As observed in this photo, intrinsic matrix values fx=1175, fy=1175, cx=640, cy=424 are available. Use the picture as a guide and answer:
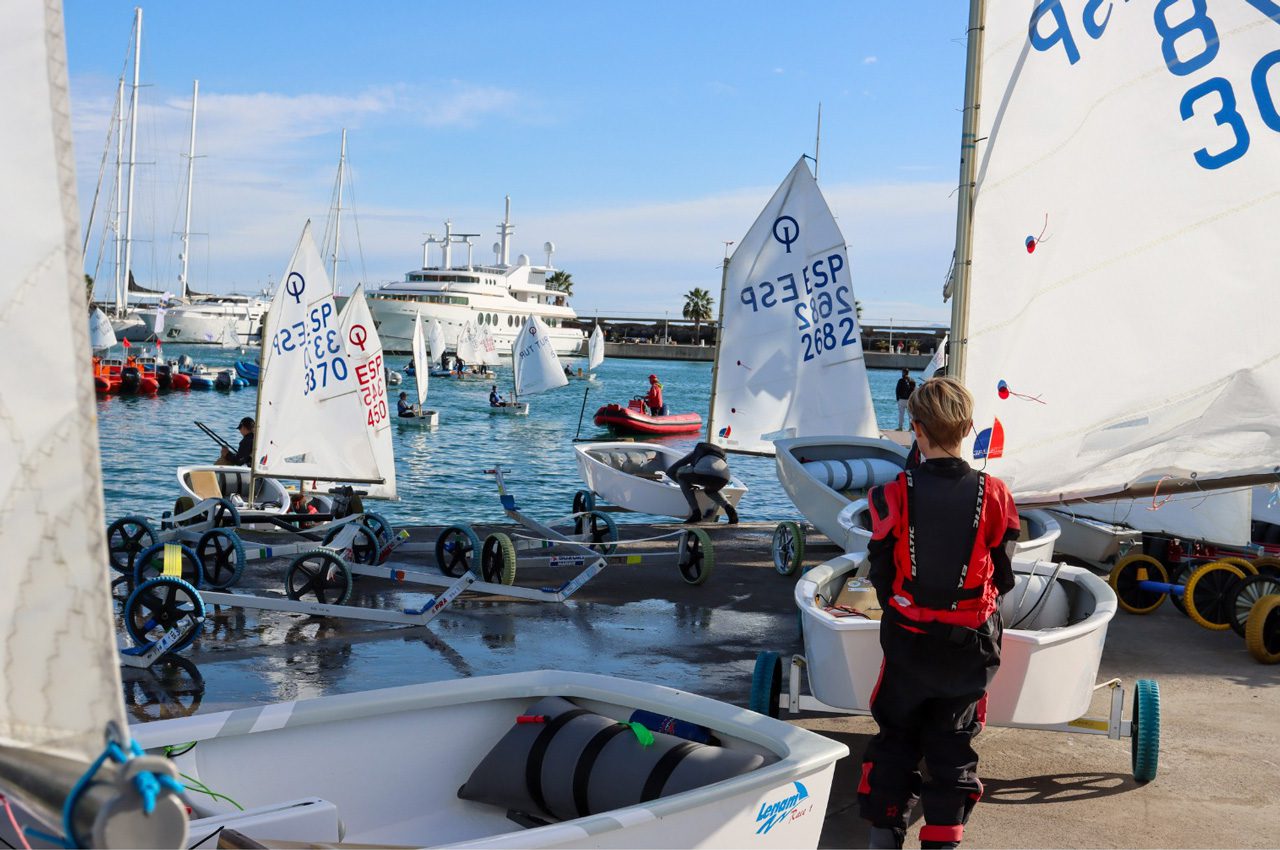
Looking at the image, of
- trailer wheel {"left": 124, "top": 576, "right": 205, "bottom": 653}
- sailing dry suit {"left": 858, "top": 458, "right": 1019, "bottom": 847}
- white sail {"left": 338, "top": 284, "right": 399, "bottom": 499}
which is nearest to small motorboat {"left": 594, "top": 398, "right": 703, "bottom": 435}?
white sail {"left": 338, "top": 284, "right": 399, "bottom": 499}

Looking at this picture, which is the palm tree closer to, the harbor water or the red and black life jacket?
the harbor water

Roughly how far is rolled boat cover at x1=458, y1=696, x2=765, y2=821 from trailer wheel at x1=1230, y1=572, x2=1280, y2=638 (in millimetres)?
5355

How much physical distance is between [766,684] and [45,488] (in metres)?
4.24

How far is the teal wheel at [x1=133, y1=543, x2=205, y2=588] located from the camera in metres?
7.98

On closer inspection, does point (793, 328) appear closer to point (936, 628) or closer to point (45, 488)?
point (936, 628)

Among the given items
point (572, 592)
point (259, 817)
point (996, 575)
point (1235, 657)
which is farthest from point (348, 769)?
point (1235, 657)

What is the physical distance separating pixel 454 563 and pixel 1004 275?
5.54 m

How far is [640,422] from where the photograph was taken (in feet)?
121

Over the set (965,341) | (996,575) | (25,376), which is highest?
(965,341)

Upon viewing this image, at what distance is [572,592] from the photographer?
8930 mm

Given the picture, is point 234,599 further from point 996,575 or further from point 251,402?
point 251,402

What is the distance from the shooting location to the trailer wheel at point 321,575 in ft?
27.5

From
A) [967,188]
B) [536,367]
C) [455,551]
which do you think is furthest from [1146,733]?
[536,367]

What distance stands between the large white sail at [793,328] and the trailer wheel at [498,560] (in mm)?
6301
